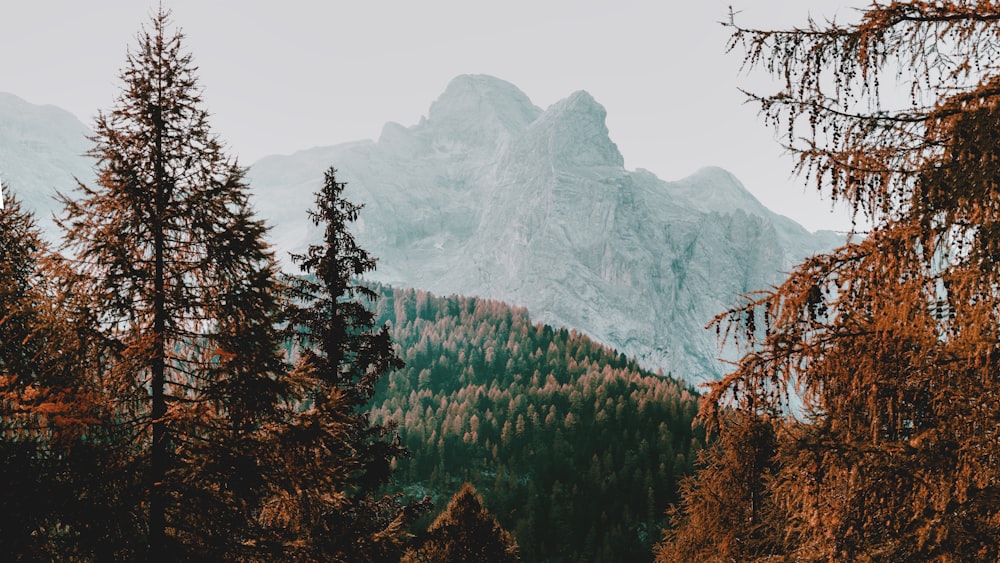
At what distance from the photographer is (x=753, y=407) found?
4305 millimetres

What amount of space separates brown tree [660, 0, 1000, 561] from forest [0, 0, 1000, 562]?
0.02m

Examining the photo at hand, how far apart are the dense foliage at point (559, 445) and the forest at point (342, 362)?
3002 inches

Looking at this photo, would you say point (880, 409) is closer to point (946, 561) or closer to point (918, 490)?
point (918, 490)

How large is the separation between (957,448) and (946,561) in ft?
2.34

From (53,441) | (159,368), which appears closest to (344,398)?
(159,368)

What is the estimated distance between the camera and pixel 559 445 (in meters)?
104

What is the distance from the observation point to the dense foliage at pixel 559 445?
284 ft

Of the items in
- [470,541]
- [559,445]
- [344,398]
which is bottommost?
[559,445]

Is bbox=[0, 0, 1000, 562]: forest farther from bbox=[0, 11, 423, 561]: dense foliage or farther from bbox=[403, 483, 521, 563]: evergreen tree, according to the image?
bbox=[403, 483, 521, 563]: evergreen tree

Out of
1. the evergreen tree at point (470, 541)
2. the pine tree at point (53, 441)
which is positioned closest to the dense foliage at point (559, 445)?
the evergreen tree at point (470, 541)

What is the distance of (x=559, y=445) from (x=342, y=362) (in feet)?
317

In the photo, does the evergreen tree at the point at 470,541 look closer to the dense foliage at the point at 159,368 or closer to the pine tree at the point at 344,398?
the pine tree at the point at 344,398

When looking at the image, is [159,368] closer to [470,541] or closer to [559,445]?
[470,541]

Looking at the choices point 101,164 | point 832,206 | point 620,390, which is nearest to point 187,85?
point 101,164
